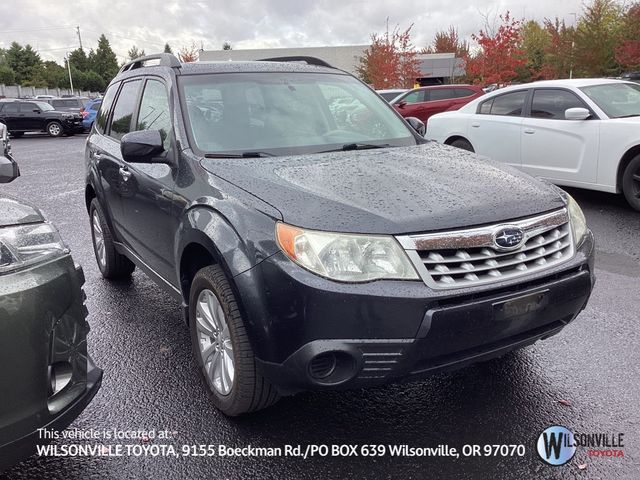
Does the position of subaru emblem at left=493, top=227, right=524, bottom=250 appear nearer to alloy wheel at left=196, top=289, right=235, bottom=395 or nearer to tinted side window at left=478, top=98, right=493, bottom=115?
alloy wheel at left=196, top=289, right=235, bottom=395

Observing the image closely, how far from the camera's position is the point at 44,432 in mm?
2059

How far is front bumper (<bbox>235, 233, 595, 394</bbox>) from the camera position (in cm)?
222

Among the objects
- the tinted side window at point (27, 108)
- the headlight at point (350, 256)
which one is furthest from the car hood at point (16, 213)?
the tinted side window at point (27, 108)

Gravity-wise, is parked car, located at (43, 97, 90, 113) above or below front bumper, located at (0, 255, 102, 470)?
above

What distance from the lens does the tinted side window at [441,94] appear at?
16.7m

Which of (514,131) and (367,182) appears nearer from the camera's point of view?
(367,182)

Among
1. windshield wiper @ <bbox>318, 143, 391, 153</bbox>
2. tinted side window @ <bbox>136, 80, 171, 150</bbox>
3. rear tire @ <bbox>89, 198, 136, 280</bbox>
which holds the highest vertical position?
tinted side window @ <bbox>136, 80, 171, 150</bbox>

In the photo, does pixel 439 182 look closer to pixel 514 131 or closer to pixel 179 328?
pixel 179 328

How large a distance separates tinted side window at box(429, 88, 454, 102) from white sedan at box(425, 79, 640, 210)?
8.45 m

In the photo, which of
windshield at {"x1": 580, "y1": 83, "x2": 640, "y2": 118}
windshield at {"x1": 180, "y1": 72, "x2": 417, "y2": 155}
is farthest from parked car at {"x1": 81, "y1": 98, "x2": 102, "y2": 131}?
windshield at {"x1": 180, "y1": 72, "x2": 417, "y2": 155}

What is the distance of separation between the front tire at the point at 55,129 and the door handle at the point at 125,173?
23521mm

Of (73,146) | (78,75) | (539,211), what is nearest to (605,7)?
(73,146)

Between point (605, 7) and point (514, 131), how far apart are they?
104 ft

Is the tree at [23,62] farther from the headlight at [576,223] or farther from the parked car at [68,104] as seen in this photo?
the headlight at [576,223]
